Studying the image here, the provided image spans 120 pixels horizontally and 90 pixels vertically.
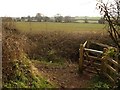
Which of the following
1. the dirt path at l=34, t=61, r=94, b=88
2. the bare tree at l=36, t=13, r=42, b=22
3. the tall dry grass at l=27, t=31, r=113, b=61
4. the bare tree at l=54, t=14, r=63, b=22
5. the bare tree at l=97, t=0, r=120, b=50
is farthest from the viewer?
the bare tree at l=54, t=14, r=63, b=22

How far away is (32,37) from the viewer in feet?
71.0

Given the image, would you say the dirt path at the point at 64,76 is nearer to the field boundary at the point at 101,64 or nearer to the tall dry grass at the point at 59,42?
the field boundary at the point at 101,64

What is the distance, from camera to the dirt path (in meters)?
12.5

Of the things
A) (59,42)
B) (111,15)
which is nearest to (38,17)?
(59,42)

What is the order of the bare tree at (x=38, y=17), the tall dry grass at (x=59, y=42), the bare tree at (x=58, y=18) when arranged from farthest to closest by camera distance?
the bare tree at (x=58, y=18) → the bare tree at (x=38, y=17) → the tall dry grass at (x=59, y=42)

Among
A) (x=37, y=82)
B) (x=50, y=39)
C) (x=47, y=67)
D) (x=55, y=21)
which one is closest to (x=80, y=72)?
(x=47, y=67)

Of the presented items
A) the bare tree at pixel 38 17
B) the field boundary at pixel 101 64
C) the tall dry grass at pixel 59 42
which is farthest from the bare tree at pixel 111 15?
the bare tree at pixel 38 17

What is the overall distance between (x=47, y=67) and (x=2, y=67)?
5.14 m

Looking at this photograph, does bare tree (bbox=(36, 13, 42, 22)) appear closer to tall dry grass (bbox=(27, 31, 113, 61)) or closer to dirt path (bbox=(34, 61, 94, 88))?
tall dry grass (bbox=(27, 31, 113, 61))

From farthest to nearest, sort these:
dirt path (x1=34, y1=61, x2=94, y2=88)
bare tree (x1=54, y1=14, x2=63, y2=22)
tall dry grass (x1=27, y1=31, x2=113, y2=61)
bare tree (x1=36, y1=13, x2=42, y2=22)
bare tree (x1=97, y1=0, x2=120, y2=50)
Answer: bare tree (x1=54, y1=14, x2=63, y2=22) → bare tree (x1=36, y1=13, x2=42, y2=22) → tall dry grass (x1=27, y1=31, x2=113, y2=61) → dirt path (x1=34, y1=61, x2=94, y2=88) → bare tree (x1=97, y1=0, x2=120, y2=50)

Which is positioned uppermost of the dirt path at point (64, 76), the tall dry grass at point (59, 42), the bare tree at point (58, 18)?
the bare tree at point (58, 18)

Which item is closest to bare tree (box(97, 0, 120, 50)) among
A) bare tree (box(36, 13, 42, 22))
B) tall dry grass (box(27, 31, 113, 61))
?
tall dry grass (box(27, 31, 113, 61))

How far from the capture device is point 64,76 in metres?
13.9

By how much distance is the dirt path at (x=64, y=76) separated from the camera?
12460 mm
